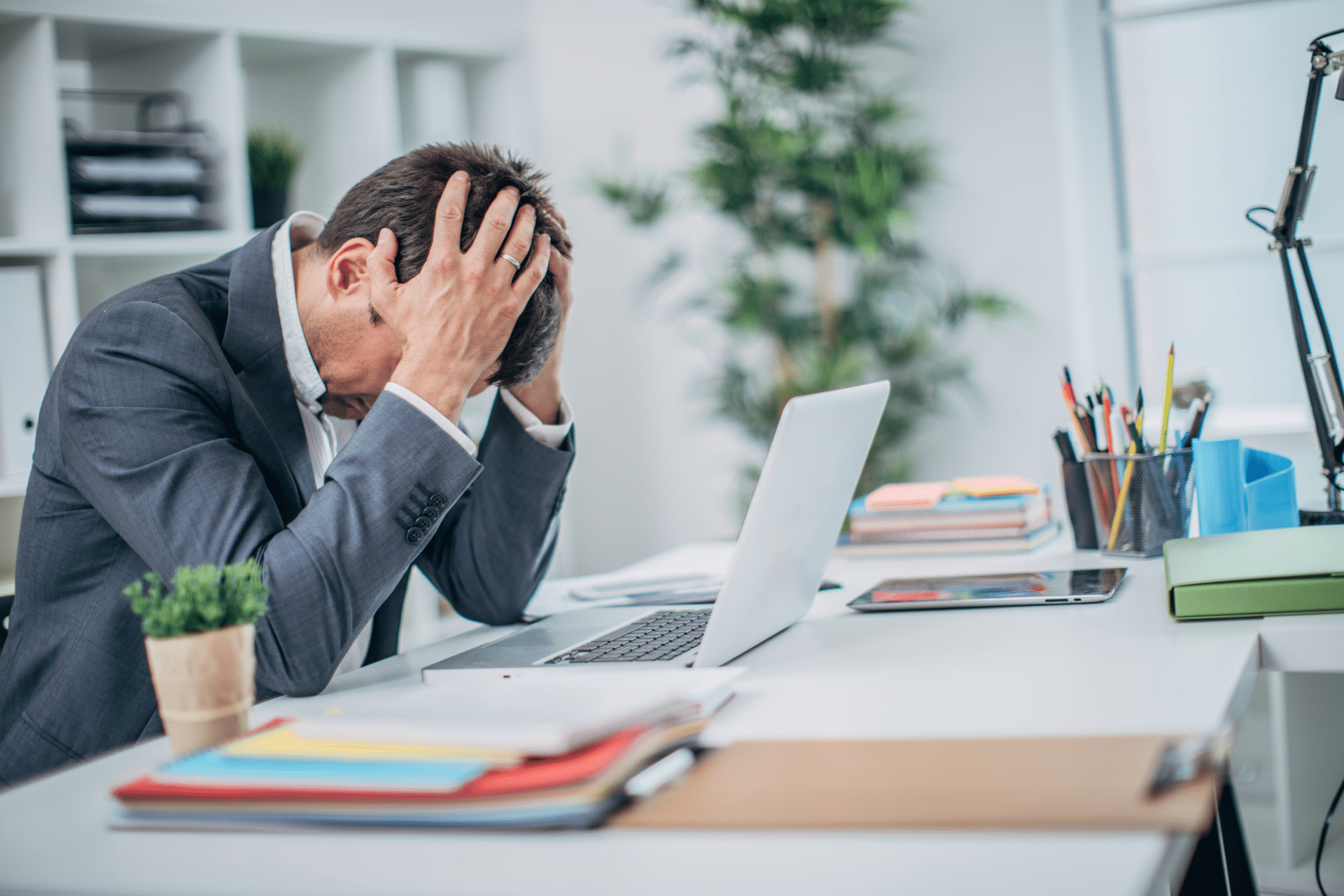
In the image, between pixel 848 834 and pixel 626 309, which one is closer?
pixel 848 834

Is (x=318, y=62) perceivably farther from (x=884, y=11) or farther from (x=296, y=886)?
(x=296, y=886)

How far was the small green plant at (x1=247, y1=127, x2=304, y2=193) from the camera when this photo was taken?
2.43 m

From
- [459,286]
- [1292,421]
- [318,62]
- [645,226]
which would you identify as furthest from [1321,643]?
[318,62]

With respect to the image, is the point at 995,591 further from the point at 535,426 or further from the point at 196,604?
the point at 196,604

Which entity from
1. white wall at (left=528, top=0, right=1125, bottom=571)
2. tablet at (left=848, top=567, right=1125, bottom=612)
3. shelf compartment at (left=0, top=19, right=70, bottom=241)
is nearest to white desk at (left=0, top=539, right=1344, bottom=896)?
tablet at (left=848, top=567, right=1125, bottom=612)

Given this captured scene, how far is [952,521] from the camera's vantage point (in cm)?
150

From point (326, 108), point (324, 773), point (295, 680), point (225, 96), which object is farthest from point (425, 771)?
point (326, 108)

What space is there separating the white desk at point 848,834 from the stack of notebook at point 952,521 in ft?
1.08

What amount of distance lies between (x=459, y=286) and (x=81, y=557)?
427 millimetres

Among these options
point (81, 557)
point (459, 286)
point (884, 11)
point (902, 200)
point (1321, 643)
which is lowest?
point (1321, 643)

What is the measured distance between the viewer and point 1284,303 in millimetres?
2568

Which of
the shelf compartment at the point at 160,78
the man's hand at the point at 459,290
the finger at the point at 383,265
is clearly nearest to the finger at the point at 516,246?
the man's hand at the point at 459,290

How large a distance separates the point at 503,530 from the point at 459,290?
30 cm

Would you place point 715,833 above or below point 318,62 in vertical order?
below
